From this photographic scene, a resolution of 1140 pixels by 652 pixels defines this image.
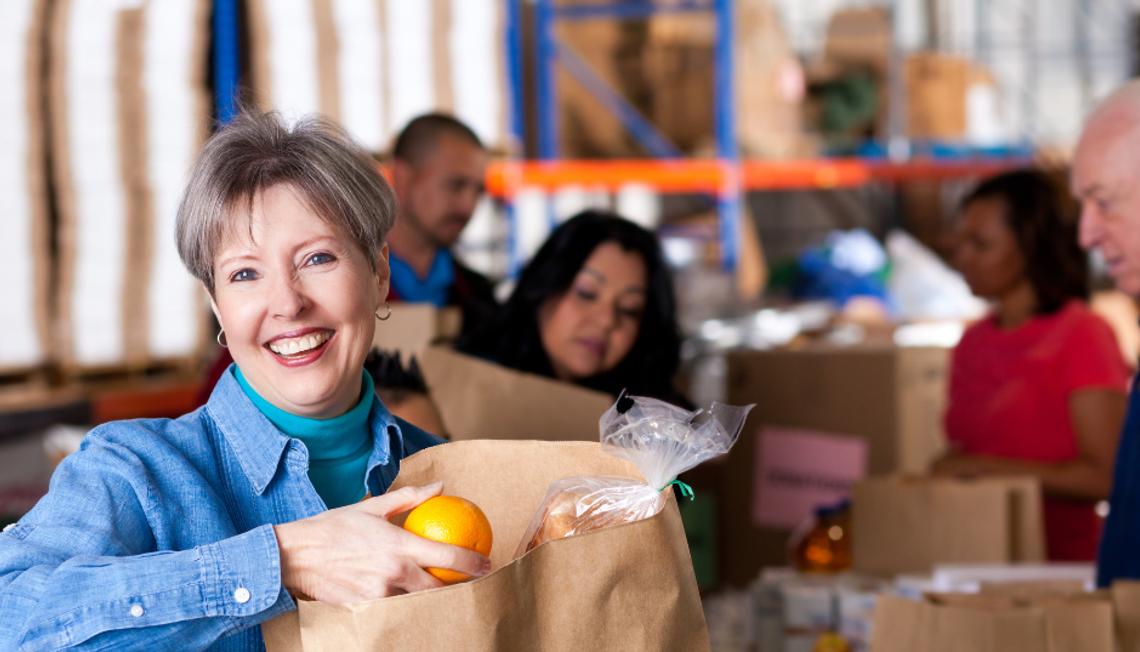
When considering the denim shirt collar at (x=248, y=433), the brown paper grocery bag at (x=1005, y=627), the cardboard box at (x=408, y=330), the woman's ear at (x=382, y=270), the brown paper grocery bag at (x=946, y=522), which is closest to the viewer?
the denim shirt collar at (x=248, y=433)

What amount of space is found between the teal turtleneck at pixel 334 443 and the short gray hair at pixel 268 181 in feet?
0.49

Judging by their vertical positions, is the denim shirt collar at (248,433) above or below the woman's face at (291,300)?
below

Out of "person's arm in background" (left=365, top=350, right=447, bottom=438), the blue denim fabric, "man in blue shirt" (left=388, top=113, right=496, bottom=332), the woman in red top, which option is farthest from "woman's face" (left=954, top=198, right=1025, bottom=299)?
"person's arm in background" (left=365, top=350, right=447, bottom=438)

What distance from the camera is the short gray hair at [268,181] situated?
51.8 inches

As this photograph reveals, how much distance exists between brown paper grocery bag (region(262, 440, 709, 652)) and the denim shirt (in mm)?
62

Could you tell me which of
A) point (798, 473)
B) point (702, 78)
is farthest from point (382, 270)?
point (702, 78)

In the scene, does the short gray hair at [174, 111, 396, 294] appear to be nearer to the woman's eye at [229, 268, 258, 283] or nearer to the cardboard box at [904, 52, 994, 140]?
the woman's eye at [229, 268, 258, 283]

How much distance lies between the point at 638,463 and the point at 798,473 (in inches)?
110

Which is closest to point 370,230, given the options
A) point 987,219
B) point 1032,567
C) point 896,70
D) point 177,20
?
point 1032,567

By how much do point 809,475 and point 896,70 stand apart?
188 inches

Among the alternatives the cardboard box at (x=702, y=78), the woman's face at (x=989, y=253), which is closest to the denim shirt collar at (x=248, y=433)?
the woman's face at (x=989, y=253)

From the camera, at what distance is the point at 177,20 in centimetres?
357

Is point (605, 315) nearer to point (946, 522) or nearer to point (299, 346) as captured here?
point (946, 522)

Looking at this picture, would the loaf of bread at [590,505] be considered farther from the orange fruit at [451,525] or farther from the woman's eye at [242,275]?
the woman's eye at [242,275]
